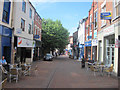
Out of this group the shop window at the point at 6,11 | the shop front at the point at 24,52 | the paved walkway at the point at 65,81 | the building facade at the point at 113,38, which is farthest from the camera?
the shop front at the point at 24,52

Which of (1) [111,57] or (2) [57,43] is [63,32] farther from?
(1) [111,57]

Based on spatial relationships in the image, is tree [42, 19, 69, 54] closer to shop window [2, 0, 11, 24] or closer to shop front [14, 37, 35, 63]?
shop front [14, 37, 35, 63]

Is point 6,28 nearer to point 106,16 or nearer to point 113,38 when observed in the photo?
point 106,16

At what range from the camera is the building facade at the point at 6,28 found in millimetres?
11158

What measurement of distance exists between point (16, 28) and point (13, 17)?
3.97 feet

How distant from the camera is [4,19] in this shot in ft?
39.2

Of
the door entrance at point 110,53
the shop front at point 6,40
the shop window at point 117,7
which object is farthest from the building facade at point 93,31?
the shop front at point 6,40

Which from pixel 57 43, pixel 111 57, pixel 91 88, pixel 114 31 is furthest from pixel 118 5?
pixel 57 43

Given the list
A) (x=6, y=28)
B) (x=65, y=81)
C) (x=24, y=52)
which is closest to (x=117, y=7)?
(x=65, y=81)

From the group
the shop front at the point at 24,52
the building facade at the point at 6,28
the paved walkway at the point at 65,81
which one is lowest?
the paved walkway at the point at 65,81

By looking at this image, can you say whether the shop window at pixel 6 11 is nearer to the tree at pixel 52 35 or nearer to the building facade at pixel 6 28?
the building facade at pixel 6 28

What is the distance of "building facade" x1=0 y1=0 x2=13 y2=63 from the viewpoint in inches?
439

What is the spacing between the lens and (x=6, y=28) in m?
12.0

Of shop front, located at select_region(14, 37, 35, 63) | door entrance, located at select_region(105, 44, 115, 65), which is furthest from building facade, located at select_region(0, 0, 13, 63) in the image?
door entrance, located at select_region(105, 44, 115, 65)
